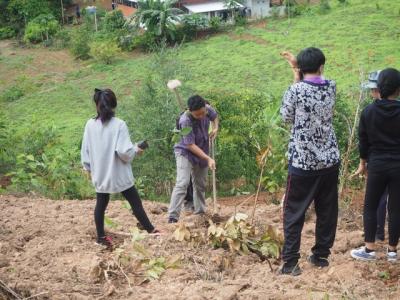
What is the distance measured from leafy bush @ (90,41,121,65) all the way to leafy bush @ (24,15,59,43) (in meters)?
4.67

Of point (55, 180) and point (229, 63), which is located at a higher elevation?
point (55, 180)

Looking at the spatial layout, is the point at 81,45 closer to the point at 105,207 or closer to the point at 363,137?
the point at 105,207

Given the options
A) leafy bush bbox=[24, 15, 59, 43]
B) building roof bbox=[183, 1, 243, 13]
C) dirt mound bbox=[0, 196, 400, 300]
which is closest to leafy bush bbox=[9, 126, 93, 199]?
dirt mound bbox=[0, 196, 400, 300]

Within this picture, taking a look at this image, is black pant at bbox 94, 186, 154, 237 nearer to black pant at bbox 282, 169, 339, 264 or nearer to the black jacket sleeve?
black pant at bbox 282, 169, 339, 264

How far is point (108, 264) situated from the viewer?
12.5 ft

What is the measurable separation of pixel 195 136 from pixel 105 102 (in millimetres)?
1150

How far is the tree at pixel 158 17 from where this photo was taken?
30.4 metres

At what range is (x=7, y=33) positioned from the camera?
116ft

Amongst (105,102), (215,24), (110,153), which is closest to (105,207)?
(110,153)

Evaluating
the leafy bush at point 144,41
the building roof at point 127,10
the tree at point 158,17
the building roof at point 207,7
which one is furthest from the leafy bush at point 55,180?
the building roof at point 127,10

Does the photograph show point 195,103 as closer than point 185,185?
Yes

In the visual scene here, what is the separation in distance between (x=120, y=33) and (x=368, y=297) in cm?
2998

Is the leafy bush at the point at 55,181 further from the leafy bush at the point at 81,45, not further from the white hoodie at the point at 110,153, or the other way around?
the leafy bush at the point at 81,45

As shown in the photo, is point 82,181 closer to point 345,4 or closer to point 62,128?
point 62,128
